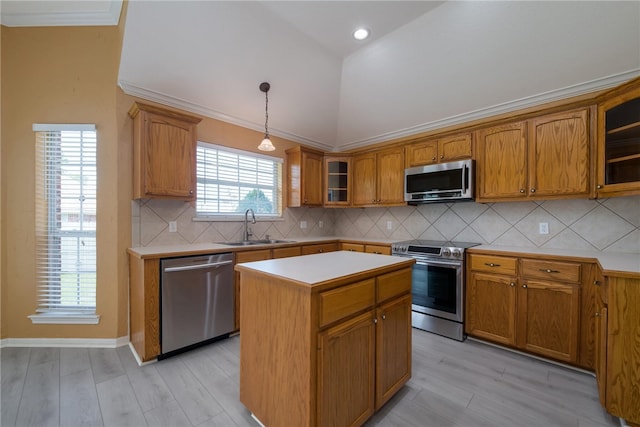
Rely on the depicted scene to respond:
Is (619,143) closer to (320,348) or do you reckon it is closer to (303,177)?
(320,348)

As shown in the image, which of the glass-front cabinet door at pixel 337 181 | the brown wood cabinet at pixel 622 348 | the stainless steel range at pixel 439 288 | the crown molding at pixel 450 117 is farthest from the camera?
the glass-front cabinet door at pixel 337 181

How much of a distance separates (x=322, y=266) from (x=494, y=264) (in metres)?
1.96

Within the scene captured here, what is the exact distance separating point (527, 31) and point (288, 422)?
349cm

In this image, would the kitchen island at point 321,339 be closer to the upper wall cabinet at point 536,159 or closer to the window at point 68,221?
the upper wall cabinet at point 536,159

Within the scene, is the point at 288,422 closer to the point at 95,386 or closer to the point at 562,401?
the point at 95,386

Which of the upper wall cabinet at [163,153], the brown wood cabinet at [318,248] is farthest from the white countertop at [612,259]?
the upper wall cabinet at [163,153]

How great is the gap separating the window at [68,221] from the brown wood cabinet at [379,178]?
3.26 metres

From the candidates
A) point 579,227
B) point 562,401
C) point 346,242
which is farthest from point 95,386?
point 579,227

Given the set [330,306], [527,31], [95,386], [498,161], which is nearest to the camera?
[330,306]

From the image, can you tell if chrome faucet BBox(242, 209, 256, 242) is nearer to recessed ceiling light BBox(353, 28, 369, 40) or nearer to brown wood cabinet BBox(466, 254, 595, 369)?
recessed ceiling light BBox(353, 28, 369, 40)

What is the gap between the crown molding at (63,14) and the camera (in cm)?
249

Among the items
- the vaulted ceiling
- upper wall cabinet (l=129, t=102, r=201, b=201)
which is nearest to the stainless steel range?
the vaulted ceiling

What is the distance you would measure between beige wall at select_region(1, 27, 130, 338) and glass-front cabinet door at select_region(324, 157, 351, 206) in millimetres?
2629

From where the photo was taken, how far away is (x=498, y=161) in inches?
113
